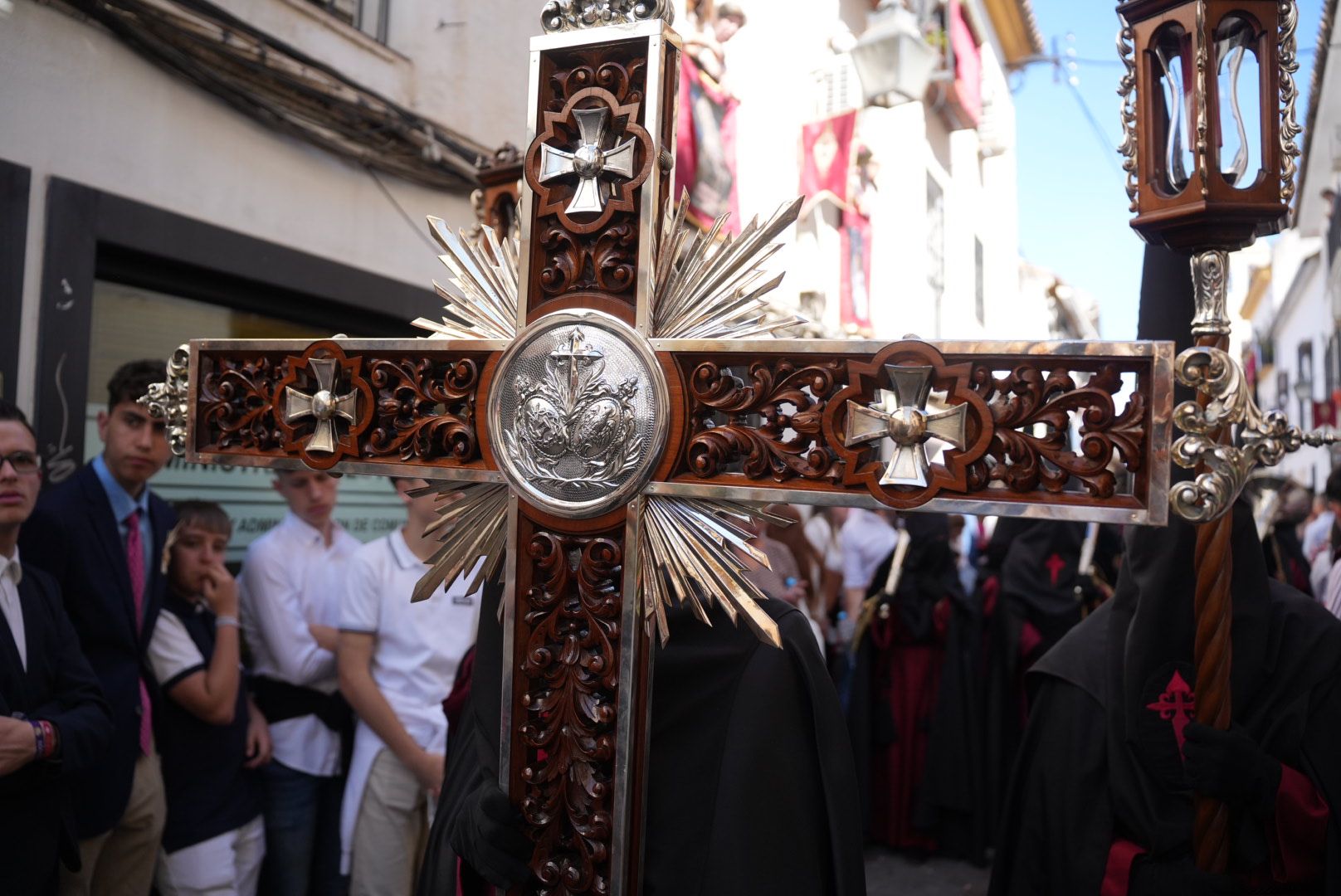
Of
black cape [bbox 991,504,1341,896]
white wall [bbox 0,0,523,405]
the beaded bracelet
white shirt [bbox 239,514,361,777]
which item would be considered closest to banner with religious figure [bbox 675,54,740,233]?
white wall [bbox 0,0,523,405]

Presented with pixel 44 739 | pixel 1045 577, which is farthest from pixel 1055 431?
pixel 1045 577

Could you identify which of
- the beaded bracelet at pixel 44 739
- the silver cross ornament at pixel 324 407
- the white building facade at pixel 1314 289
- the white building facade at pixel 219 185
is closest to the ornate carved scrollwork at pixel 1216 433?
the silver cross ornament at pixel 324 407

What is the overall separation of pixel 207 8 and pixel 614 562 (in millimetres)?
3426

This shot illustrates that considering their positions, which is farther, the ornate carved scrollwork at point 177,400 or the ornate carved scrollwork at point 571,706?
the ornate carved scrollwork at point 177,400

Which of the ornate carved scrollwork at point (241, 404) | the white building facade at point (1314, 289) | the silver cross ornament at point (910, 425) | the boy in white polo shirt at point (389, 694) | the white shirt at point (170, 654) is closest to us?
the silver cross ornament at point (910, 425)

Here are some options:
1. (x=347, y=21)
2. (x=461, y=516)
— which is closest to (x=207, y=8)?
(x=347, y=21)

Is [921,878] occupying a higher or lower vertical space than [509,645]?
lower

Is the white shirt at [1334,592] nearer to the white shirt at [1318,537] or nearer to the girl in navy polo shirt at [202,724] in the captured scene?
the girl in navy polo shirt at [202,724]

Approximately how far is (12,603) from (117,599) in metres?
0.41

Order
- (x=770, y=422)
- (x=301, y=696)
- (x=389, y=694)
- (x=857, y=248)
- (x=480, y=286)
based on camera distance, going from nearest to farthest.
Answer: (x=770, y=422), (x=480, y=286), (x=389, y=694), (x=301, y=696), (x=857, y=248)

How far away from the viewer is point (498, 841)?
1.71 m

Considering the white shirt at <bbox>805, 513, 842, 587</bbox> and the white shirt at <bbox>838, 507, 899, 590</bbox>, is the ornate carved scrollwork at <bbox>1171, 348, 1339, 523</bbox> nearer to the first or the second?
the white shirt at <bbox>838, 507, 899, 590</bbox>

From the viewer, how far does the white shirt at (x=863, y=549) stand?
6407mm

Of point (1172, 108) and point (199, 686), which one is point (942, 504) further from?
point (199, 686)
